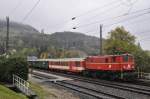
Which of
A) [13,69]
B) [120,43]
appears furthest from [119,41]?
[13,69]

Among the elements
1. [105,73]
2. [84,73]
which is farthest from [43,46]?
[105,73]

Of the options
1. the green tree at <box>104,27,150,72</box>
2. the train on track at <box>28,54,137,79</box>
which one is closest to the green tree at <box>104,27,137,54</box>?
the green tree at <box>104,27,150,72</box>

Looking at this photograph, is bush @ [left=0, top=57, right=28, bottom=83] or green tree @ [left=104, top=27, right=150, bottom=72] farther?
green tree @ [left=104, top=27, right=150, bottom=72]

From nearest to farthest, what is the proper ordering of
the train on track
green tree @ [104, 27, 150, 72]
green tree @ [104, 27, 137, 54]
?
the train on track < green tree @ [104, 27, 150, 72] < green tree @ [104, 27, 137, 54]

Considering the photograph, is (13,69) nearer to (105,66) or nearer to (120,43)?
(105,66)

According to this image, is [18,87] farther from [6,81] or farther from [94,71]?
[94,71]

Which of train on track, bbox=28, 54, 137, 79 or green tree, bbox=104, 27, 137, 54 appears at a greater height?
green tree, bbox=104, 27, 137, 54

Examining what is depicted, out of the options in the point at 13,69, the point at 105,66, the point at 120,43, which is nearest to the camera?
the point at 13,69

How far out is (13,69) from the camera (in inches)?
1448

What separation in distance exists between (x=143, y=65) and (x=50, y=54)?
251 ft

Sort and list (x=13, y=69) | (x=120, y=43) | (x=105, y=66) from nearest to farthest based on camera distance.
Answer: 1. (x=13, y=69)
2. (x=105, y=66)
3. (x=120, y=43)

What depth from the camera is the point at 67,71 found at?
6538 centimetres

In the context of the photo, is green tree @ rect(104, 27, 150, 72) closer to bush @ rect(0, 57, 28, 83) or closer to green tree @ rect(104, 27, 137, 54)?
green tree @ rect(104, 27, 137, 54)

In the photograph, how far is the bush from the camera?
3678 centimetres
